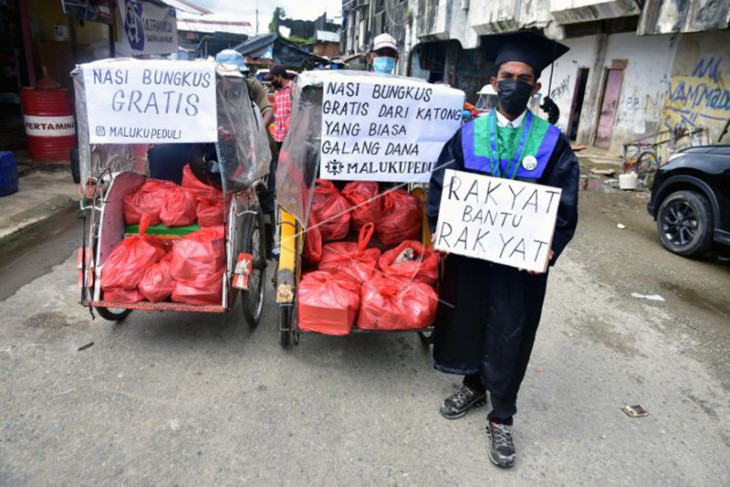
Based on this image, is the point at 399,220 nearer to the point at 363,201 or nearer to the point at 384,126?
the point at 363,201

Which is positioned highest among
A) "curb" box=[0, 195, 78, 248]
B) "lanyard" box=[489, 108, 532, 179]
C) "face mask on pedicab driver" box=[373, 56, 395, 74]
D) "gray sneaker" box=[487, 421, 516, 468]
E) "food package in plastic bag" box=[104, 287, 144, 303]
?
"face mask on pedicab driver" box=[373, 56, 395, 74]

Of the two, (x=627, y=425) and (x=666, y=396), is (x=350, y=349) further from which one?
(x=666, y=396)

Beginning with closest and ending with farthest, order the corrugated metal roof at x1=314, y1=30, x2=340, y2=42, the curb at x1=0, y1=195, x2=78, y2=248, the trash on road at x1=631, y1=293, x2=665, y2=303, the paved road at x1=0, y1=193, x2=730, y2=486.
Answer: the paved road at x1=0, y1=193, x2=730, y2=486, the trash on road at x1=631, y1=293, x2=665, y2=303, the curb at x1=0, y1=195, x2=78, y2=248, the corrugated metal roof at x1=314, y1=30, x2=340, y2=42

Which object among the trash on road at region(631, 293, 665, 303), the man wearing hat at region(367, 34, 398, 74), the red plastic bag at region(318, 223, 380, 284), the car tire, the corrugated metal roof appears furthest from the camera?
the corrugated metal roof

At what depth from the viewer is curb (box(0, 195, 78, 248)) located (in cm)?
564

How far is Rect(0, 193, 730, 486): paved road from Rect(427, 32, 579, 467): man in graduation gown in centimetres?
41

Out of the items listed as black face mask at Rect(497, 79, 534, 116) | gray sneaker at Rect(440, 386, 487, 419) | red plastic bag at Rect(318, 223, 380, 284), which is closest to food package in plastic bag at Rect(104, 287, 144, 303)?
red plastic bag at Rect(318, 223, 380, 284)

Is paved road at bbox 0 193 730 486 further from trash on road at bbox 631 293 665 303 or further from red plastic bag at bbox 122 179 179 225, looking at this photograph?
red plastic bag at bbox 122 179 179 225

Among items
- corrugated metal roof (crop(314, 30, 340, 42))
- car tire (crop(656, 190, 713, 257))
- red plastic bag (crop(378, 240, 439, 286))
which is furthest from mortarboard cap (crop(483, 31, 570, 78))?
corrugated metal roof (crop(314, 30, 340, 42))

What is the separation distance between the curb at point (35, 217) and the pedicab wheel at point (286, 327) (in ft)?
12.3

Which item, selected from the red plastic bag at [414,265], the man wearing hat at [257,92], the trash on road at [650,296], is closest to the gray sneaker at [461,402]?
the red plastic bag at [414,265]

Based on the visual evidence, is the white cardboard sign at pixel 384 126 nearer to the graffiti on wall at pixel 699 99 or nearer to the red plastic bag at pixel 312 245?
the red plastic bag at pixel 312 245

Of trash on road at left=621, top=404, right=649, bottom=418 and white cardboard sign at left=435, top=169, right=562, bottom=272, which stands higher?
white cardboard sign at left=435, top=169, right=562, bottom=272

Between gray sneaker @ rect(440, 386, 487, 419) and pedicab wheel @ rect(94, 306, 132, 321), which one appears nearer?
gray sneaker @ rect(440, 386, 487, 419)
